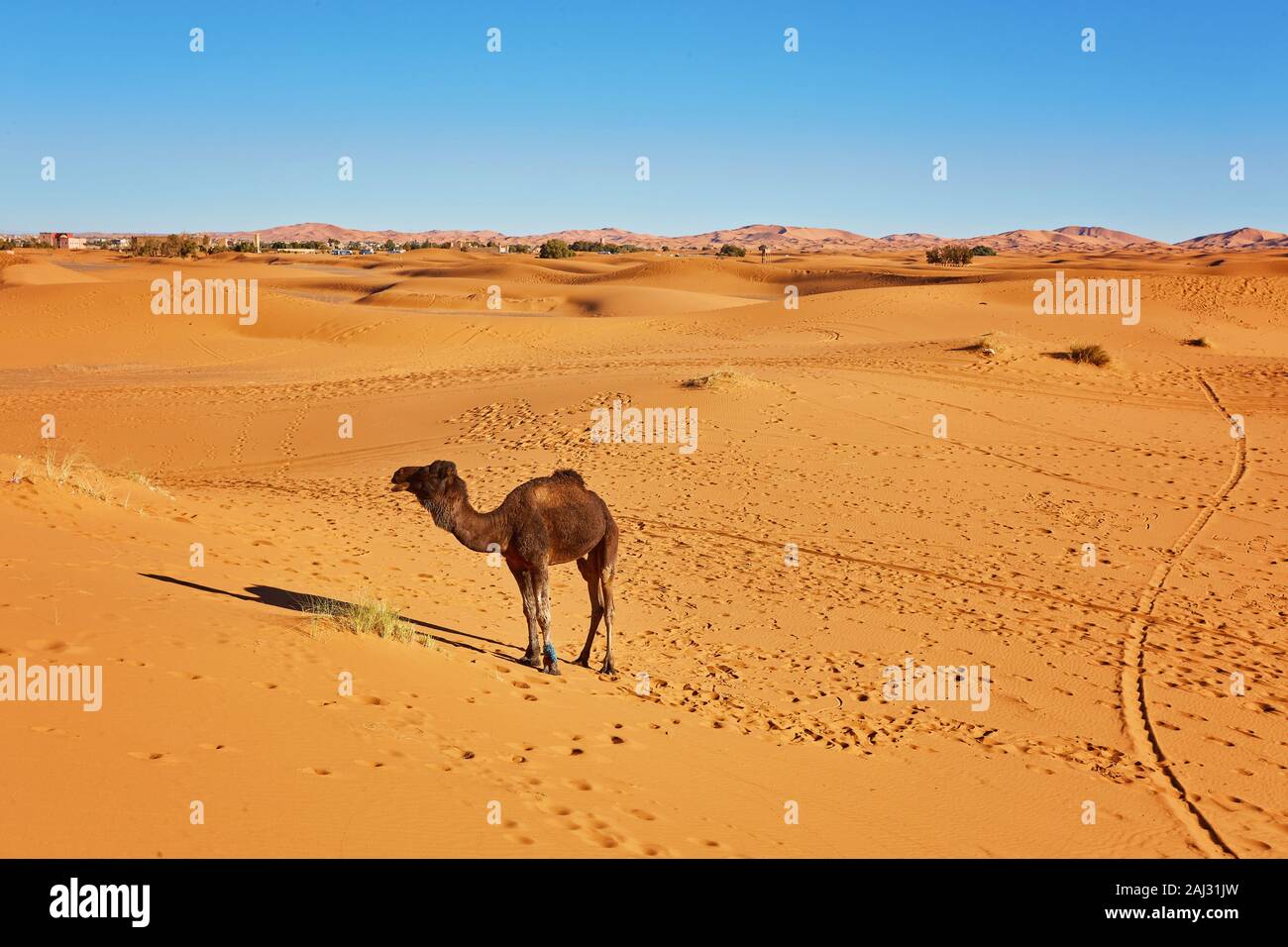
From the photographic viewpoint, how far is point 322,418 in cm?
2356

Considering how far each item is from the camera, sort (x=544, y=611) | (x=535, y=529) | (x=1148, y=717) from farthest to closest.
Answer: (x=1148, y=717), (x=544, y=611), (x=535, y=529)

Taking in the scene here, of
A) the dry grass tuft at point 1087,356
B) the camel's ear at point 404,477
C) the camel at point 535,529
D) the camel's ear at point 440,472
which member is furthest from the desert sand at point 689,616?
the camel's ear at point 440,472

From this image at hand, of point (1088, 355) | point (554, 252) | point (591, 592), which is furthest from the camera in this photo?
point (554, 252)

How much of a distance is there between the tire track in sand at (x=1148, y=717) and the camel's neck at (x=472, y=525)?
541cm

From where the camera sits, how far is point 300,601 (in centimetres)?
917

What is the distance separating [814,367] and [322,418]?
12847 millimetres

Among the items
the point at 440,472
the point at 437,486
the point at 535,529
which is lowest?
the point at 535,529

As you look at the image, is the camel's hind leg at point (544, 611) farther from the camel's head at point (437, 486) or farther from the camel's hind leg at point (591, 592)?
the camel's head at point (437, 486)

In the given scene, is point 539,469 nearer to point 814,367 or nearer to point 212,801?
point 814,367

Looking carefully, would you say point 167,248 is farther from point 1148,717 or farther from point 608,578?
point 1148,717

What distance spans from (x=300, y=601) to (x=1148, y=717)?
776 centimetres

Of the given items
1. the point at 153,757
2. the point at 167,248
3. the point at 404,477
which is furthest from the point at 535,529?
the point at 167,248

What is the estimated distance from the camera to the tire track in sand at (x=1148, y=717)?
262 inches
